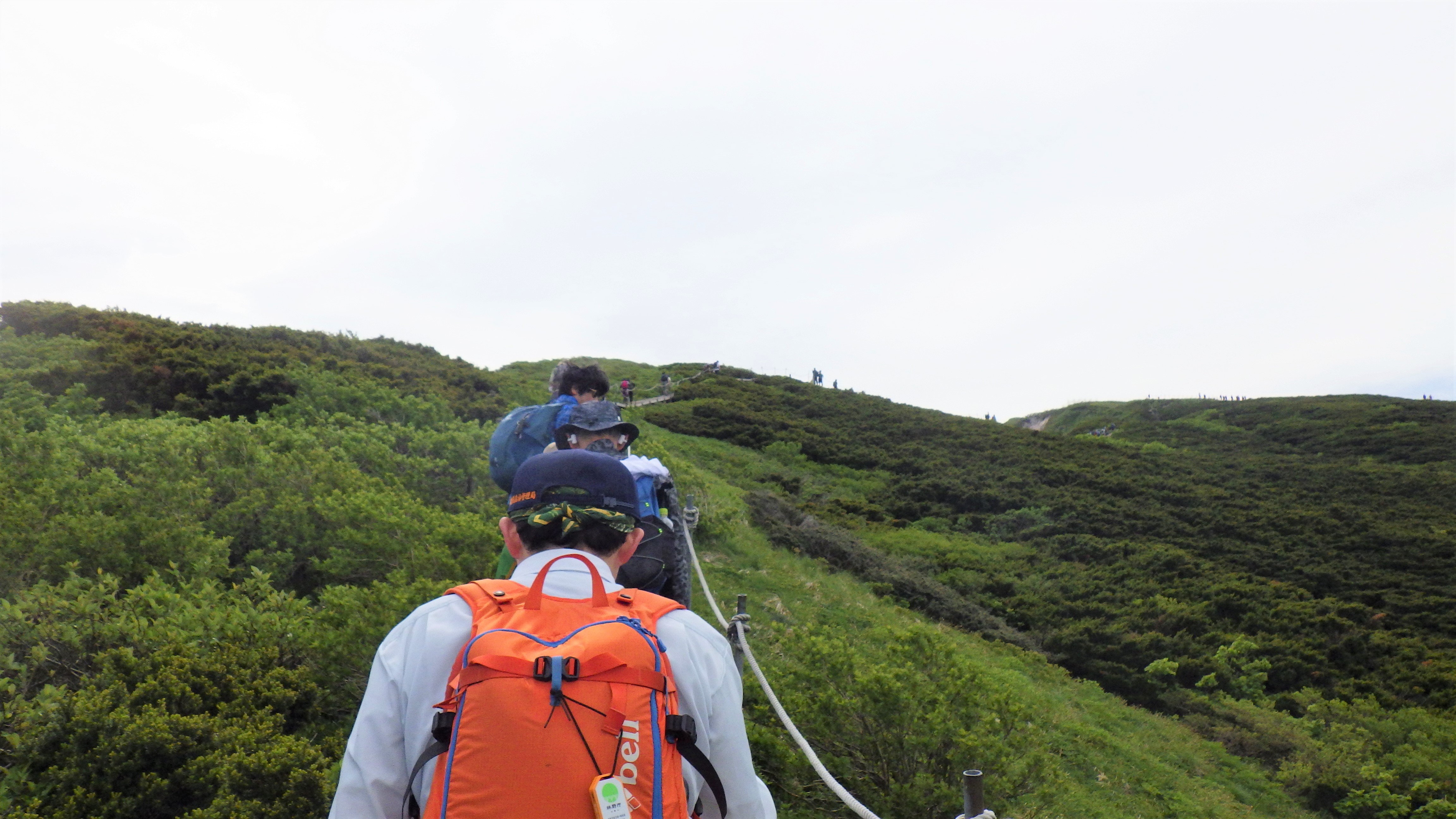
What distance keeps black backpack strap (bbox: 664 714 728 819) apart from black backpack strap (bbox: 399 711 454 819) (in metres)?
0.35

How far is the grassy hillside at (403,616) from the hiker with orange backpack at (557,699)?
1.93 metres

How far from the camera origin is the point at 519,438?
3420 mm

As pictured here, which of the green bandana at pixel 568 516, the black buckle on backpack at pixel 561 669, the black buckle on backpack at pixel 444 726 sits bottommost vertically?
the black buckle on backpack at pixel 444 726

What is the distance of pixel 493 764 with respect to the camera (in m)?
1.18

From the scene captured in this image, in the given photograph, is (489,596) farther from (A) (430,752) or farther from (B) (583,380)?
(B) (583,380)

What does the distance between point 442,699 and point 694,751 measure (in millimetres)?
447

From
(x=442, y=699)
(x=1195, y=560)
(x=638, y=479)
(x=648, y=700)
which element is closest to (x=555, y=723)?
(x=648, y=700)

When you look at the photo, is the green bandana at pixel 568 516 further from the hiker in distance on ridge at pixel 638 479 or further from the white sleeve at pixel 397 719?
the hiker in distance on ridge at pixel 638 479

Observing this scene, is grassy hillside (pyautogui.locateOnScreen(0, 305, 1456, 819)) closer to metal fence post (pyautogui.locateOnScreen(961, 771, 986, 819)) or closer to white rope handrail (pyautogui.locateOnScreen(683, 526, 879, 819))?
white rope handrail (pyautogui.locateOnScreen(683, 526, 879, 819))

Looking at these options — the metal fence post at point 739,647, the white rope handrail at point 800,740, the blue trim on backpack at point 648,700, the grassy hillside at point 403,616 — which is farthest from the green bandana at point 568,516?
the metal fence post at point 739,647

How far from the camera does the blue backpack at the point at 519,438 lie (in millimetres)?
3383

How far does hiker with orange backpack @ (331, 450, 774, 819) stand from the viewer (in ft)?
3.87

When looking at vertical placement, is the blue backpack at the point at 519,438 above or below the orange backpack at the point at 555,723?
above

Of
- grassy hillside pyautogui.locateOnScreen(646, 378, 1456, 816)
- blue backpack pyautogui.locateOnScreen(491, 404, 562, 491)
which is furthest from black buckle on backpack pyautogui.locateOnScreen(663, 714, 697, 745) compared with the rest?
grassy hillside pyautogui.locateOnScreen(646, 378, 1456, 816)
